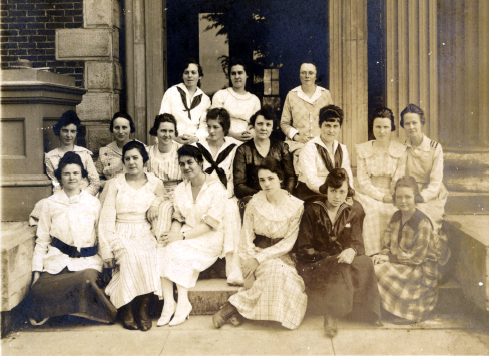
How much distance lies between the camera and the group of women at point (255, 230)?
385 cm

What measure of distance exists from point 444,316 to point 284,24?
5171 millimetres

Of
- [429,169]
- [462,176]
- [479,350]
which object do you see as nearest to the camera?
[479,350]

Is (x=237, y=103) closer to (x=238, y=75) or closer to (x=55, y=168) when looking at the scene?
(x=238, y=75)

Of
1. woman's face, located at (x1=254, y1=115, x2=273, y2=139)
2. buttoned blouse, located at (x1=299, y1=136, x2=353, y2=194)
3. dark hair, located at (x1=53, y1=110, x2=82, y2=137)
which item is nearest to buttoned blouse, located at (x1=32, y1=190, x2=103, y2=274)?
dark hair, located at (x1=53, y1=110, x2=82, y2=137)

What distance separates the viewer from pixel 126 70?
598 centimetres

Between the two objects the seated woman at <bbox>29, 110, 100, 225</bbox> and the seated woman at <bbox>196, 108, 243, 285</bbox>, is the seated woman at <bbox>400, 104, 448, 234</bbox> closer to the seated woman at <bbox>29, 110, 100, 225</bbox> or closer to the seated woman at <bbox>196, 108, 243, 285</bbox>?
the seated woman at <bbox>196, 108, 243, 285</bbox>

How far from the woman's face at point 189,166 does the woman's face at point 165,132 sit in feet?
2.10

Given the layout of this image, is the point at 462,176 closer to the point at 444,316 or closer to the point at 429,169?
the point at 429,169

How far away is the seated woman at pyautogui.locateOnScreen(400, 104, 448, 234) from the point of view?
14.3 feet

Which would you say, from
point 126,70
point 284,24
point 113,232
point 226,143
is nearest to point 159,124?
point 226,143

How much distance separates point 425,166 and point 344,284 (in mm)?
→ 1520

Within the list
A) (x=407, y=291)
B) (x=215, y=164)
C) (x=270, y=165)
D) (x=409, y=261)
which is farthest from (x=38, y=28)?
(x=407, y=291)

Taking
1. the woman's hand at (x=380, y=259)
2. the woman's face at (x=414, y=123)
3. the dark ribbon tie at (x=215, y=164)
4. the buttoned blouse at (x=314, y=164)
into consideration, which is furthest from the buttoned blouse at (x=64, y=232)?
the woman's face at (x=414, y=123)

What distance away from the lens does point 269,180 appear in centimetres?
400
